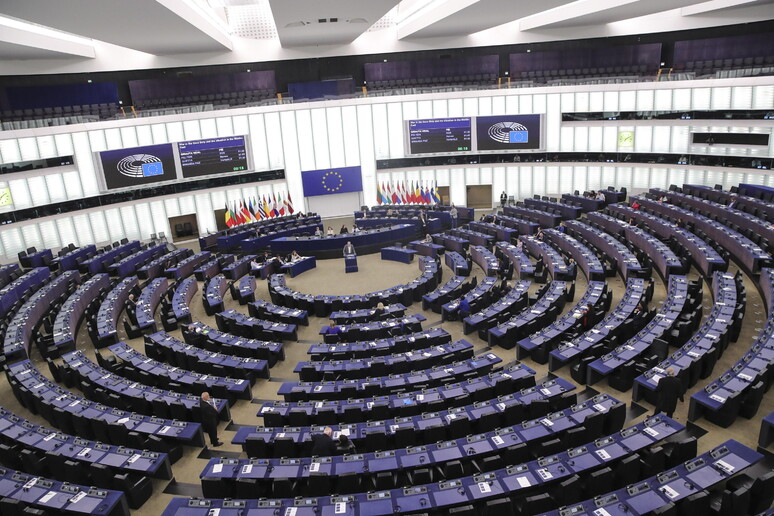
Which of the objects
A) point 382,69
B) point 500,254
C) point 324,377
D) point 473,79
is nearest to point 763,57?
point 473,79

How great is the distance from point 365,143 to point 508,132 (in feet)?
33.0

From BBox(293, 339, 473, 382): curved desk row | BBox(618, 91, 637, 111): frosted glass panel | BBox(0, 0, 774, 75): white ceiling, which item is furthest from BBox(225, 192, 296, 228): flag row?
BBox(618, 91, 637, 111): frosted glass panel

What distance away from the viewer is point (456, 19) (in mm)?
29141

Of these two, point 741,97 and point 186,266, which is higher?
point 741,97

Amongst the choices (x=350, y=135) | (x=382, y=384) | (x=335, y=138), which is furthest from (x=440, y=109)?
(x=382, y=384)

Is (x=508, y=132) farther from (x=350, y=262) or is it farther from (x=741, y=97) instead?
(x=350, y=262)

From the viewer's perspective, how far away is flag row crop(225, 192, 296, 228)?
1372 inches

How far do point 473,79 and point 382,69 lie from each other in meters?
6.90

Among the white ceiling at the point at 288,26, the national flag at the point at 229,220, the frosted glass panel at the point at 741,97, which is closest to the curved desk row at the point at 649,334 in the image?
the white ceiling at the point at 288,26

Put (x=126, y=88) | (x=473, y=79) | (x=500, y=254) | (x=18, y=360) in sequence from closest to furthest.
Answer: (x=18, y=360) → (x=500, y=254) → (x=126, y=88) → (x=473, y=79)

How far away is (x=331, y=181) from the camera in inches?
1506

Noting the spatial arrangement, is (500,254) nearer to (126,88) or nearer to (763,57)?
(763,57)

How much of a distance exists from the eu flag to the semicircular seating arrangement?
11.3 m

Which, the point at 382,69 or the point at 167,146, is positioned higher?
the point at 382,69
